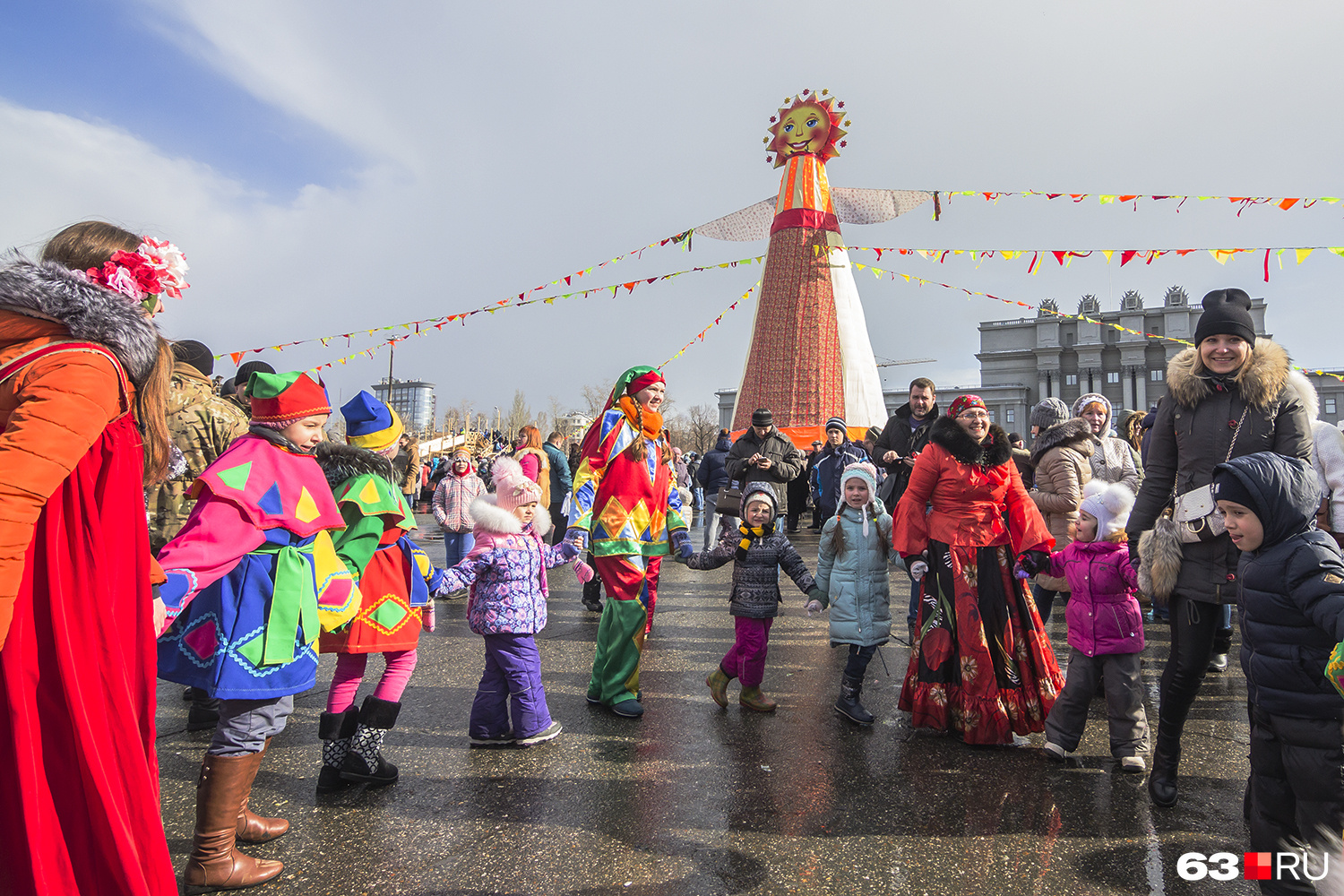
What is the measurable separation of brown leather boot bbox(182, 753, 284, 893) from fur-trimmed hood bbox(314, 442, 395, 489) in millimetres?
1128

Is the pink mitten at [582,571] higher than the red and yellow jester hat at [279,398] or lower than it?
lower

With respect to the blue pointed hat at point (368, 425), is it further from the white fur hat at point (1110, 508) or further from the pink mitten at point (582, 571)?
the white fur hat at point (1110, 508)

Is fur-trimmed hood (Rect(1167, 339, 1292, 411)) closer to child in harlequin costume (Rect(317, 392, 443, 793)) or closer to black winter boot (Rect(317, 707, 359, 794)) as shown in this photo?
child in harlequin costume (Rect(317, 392, 443, 793))

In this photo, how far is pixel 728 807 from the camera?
108 inches

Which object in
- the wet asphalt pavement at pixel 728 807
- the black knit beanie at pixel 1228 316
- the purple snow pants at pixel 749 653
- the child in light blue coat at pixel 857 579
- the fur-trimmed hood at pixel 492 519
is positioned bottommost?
the wet asphalt pavement at pixel 728 807

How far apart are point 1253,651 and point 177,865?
3396 millimetres

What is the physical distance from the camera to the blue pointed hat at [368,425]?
326 cm

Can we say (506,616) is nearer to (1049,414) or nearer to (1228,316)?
(1228,316)

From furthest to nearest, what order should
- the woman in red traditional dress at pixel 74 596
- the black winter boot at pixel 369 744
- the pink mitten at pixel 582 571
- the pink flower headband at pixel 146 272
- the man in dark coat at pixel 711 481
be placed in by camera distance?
the man in dark coat at pixel 711 481
the pink mitten at pixel 582 571
the black winter boot at pixel 369 744
the pink flower headband at pixel 146 272
the woman in red traditional dress at pixel 74 596

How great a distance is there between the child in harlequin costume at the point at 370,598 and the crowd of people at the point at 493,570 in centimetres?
1

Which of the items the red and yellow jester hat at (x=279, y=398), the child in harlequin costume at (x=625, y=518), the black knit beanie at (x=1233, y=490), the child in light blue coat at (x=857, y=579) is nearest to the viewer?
the black knit beanie at (x=1233, y=490)

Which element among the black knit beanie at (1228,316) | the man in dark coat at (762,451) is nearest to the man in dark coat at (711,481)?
the man in dark coat at (762,451)

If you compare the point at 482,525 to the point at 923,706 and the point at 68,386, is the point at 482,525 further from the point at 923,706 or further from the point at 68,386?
the point at 923,706

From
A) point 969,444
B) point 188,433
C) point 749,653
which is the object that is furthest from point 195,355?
point 969,444
